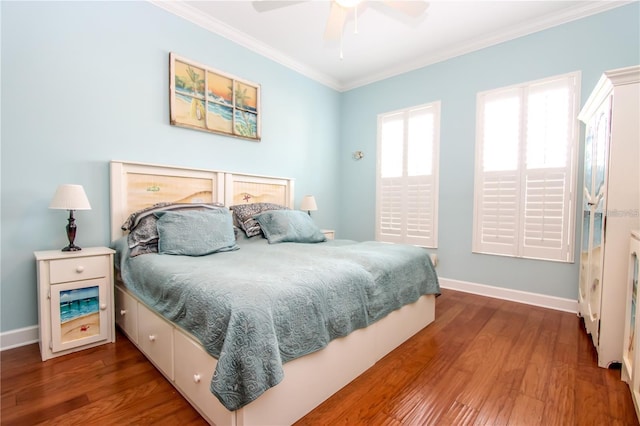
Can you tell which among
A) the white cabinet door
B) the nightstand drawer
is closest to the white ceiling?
the white cabinet door

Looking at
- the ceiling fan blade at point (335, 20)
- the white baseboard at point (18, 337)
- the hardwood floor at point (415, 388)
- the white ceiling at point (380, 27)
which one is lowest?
the hardwood floor at point (415, 388)

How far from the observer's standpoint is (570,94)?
8.80ft

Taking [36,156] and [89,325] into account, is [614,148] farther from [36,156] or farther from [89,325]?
[36,156]

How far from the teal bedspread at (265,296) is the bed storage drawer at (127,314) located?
0.19 m

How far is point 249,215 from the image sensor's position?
290cm

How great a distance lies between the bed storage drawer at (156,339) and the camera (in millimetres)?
1574

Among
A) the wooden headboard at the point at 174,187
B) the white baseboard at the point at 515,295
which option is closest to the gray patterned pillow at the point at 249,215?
the wooden headboard at the point at 174,187

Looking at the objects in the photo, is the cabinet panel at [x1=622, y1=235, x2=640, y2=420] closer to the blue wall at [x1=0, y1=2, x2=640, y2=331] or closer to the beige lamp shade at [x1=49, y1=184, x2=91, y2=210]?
the blue wall at [x1=0, y1=2, x2=640, y2=331]

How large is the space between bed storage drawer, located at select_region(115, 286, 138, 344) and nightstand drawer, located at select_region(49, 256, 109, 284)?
0.24 meters

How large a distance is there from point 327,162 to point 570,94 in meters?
2.75

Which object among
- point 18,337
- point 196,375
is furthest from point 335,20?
point 18,337

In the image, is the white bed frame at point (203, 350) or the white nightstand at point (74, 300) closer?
the white bed frame at point (203, 350)

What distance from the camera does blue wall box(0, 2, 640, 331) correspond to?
2006 millimetres

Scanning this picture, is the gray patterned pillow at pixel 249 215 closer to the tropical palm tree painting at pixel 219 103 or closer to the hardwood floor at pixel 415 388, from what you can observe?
the tropical palm tree painting at pixel 219 103
